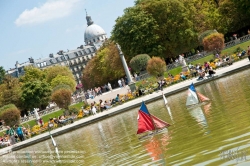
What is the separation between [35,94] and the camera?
265ft

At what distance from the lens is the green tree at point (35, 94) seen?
80500mm

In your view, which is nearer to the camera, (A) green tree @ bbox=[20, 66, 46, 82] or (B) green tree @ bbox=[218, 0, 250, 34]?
(B) green tree @ bbox=[218, 0, 250, 34]

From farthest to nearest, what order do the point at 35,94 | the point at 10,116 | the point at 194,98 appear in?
the point at 35,94 < the point at 10,116 < the point at 194,98

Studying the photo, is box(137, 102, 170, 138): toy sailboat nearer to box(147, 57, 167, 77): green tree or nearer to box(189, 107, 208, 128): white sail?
box(189, 107, 208, 128): white sail

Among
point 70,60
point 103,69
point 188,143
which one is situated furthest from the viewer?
point 70,60

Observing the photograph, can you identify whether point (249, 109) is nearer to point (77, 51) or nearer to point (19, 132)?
point (19, 132)

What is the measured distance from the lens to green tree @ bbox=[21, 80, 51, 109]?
264ft

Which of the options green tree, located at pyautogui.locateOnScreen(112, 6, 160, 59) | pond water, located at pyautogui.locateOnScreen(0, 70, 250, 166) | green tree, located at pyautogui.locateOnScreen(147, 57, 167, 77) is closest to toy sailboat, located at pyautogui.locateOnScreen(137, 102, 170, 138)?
pond water, located at pyautogui.locateOnScreen(0, 70, 250, 166)

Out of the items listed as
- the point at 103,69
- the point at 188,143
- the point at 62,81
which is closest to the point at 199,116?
the point at 188,143

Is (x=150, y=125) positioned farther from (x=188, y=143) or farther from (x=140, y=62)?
(x=140, y=62)

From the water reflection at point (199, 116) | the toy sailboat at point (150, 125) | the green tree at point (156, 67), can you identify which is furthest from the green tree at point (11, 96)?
the toy sailboat at point (150, 125)

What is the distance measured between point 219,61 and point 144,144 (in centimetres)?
3004

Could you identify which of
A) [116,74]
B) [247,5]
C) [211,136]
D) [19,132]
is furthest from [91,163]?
[116,74]

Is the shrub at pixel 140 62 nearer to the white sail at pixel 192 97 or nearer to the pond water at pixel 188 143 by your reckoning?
the pond water at pixel 188 143
